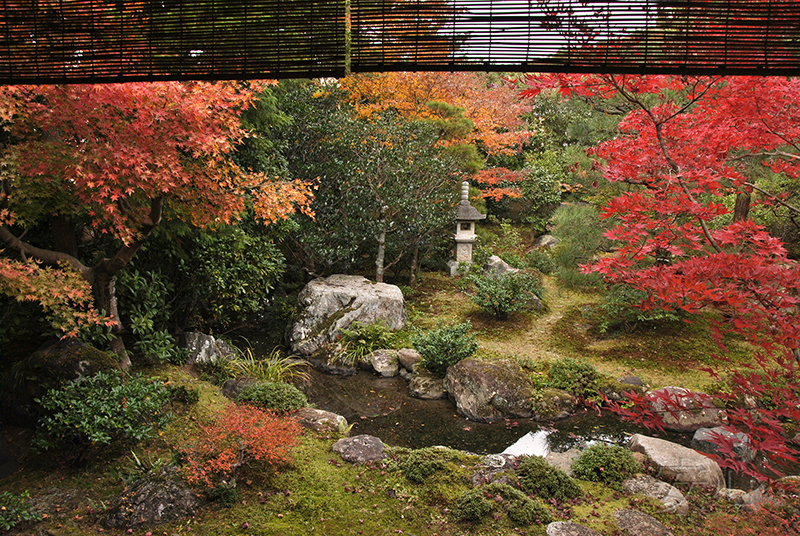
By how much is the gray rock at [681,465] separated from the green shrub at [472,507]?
194 cm

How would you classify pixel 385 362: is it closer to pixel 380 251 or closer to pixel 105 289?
pixel 380 251

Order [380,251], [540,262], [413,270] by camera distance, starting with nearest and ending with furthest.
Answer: [380,251]
[413,270]
[540,262]

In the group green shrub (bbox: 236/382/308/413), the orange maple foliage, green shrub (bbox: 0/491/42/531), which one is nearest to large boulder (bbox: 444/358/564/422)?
green shrub (bbox: 236/382/308/413)

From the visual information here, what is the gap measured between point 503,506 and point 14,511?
3.58m

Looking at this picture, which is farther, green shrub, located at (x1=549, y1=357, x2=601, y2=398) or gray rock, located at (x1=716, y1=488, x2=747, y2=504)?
green shrub, located at (x1=549, y1=357, x2=601, y2=398)

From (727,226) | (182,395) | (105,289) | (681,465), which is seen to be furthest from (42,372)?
(681,465)

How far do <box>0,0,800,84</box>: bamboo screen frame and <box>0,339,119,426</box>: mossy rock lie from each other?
3.31m

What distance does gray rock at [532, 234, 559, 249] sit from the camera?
45.6 feet

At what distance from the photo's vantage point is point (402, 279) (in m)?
11.8

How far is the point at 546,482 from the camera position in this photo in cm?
425

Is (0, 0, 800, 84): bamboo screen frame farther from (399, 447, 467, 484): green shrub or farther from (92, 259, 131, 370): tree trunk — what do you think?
(399, 447, 467, 484): green shrub

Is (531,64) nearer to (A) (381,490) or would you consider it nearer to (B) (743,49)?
(B) (743,49)

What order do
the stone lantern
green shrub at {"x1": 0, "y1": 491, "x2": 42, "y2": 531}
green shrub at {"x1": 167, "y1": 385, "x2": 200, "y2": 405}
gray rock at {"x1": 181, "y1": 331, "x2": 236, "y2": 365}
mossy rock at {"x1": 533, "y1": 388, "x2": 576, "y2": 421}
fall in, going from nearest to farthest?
green shrub at {"x1": 0, "y1": 491, "x2": 42, "y2": 531} → green shrub at {"x1": 167, "y1": 385, "x2": 200, "y2": 405} → mossy rock at {"x1": 533, "y1": 388, "x2": 576, "y2": 421} → gray rock at {"x1": 181, "y1": 331, "x2": 236, "y2": 365} → the stone lantern

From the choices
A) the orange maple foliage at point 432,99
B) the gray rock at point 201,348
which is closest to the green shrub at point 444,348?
the gray rock at point 201,348
